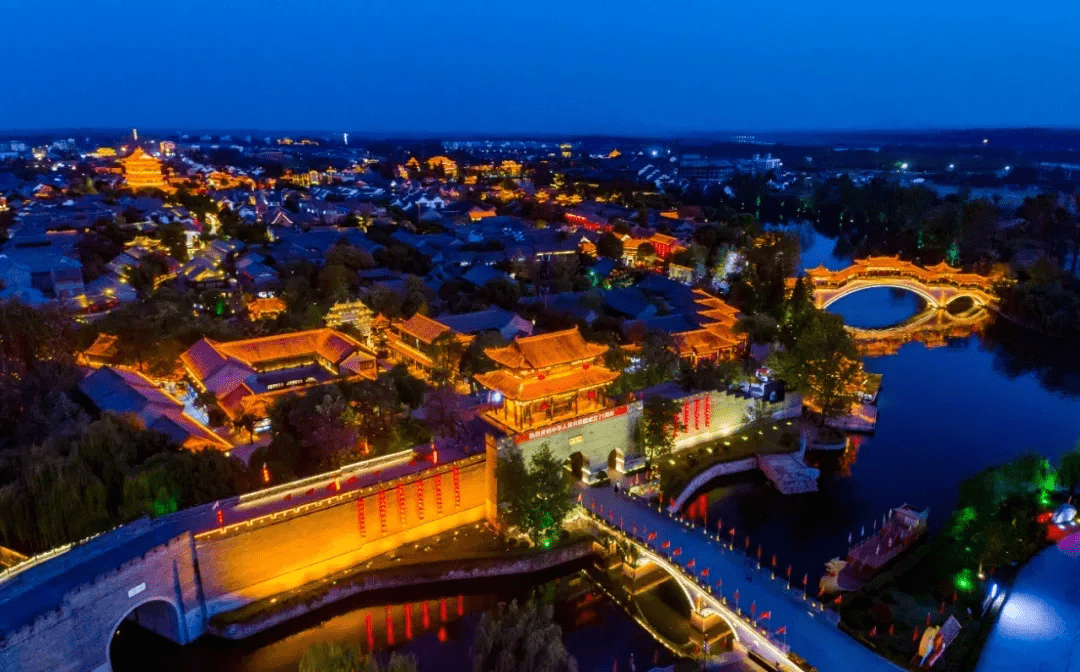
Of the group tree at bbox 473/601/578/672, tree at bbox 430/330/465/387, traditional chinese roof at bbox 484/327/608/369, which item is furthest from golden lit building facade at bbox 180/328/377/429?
tree at bbox 473/601/578/672

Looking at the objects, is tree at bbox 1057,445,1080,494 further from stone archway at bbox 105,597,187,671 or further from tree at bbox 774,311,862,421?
stone archway at bbox 105,597,187,671

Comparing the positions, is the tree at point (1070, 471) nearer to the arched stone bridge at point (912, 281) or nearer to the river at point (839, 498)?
the river at point (839, 498)

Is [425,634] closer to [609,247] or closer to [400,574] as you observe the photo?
[400,574]

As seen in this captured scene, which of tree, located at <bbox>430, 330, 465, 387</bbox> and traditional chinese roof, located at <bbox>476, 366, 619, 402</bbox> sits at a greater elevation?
traditional chinese roof, located at <bbox>476, 366, 619, 402</bbox>

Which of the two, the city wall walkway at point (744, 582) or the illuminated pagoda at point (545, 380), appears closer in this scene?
Answer: the city wall walkway at point (744, 582)

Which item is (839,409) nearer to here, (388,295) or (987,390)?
(987,390)

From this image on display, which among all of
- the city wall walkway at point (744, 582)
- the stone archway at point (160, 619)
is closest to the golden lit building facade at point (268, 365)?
the stone archway at point (160, 619)
